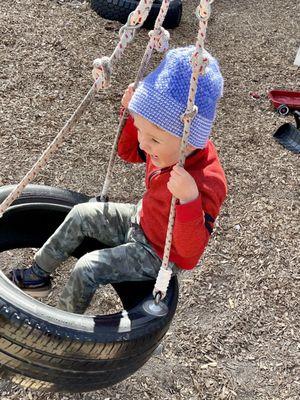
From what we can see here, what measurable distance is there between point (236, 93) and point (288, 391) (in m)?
2.96

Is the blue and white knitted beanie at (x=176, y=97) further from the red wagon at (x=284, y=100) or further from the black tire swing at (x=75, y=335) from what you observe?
the red wagon at (x=284, y=100)

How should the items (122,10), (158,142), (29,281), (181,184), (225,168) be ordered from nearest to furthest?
(181,184)
(158,142)
(29,281)
(225,168)
(122,10)

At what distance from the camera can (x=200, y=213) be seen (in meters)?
2.00

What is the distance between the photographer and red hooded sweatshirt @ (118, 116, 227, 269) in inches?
79.0

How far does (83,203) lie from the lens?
2.51 meters

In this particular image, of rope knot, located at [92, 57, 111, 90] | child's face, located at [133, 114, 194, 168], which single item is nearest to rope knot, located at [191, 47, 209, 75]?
child's face, located at [133, 114, 194, 168]

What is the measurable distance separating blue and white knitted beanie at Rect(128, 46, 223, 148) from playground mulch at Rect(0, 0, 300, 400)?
1262 mm

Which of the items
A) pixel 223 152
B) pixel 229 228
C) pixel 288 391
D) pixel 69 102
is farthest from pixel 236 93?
pixel 288 391

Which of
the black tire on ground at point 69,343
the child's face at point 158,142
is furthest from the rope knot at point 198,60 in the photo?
the black tire on ground at point 69,343

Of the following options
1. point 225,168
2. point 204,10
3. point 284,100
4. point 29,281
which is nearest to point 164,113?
point 204,10

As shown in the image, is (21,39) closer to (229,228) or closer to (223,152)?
(223,152)

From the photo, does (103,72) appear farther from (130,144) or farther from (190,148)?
(130,144)

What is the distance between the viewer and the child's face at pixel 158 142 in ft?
6.53

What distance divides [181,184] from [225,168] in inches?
91.3
